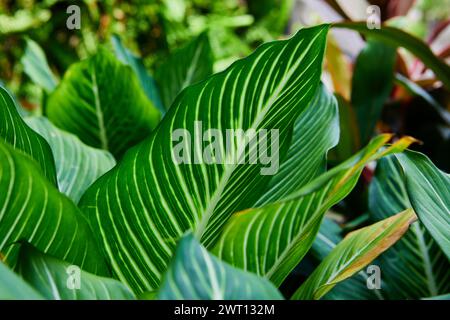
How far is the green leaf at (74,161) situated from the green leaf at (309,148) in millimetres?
211

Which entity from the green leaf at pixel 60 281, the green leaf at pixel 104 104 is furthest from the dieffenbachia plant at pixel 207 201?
the green leaf at pixel 104 104

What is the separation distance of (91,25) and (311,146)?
6.32ft

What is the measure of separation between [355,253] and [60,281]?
0.85 ft

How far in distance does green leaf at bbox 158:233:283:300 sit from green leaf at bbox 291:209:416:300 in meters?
0.13

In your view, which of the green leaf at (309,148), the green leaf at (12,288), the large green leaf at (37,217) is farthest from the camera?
the green leaf at (309,148)

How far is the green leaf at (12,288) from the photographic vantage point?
345 millimetres

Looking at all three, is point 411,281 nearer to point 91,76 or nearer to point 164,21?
point 91,76

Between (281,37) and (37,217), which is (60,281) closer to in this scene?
(37,217)

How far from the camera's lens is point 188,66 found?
995mm

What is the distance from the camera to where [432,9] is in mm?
6281

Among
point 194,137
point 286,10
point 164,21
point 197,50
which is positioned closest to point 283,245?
point 194,137

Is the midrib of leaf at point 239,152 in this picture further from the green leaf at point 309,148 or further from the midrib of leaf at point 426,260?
the midrib of leaf at point 426,260

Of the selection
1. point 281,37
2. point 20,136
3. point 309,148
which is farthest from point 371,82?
point 20,136

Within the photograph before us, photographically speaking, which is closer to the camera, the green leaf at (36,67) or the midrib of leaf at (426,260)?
the midrib of leaf at (426,260)
